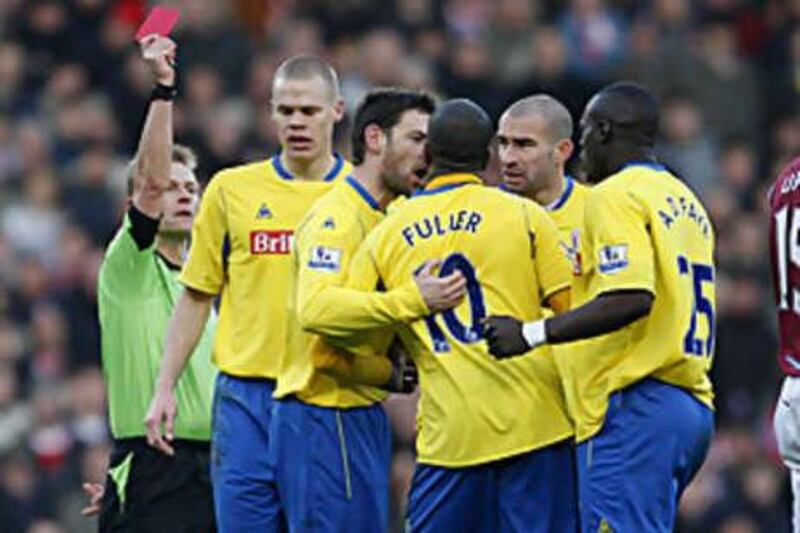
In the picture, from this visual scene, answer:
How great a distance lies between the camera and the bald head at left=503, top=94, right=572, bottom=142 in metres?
10.4

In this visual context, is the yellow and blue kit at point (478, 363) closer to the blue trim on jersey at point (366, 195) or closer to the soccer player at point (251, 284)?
the blue trim on jersey at point (366, 195)

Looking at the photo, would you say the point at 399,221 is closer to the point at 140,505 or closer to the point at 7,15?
the point at 140,505

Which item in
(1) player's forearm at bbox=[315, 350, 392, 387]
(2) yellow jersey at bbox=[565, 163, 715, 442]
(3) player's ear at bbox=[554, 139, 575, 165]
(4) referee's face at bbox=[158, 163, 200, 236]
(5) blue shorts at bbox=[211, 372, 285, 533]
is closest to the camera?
(2) yellow jersey at bbox=[565, 163, 715, 442]

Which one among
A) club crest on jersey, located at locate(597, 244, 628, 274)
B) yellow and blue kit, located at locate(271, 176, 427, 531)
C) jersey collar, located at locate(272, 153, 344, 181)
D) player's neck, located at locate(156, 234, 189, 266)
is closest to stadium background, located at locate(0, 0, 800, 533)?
player's neck, located at locate(156, 234, 189, 266)

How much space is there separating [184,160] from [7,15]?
837 centimetres

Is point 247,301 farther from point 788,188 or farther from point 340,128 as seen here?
point 340,128

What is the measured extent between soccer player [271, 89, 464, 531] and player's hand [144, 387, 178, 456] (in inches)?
17.3

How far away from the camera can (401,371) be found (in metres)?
10.2

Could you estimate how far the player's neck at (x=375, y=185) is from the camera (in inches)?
409

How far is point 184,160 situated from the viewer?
11.6 m

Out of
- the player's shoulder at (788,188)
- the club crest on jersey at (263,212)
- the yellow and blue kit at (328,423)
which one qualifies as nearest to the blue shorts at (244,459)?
the yellow and blue kit at (328,423)

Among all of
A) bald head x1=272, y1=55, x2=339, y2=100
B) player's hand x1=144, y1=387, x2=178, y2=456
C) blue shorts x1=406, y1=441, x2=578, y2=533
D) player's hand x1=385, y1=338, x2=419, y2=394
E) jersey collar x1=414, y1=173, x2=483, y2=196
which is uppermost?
bald head x1=272, y1=55, x2=339, y2=100

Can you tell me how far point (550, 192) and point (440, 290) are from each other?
1.02 meters

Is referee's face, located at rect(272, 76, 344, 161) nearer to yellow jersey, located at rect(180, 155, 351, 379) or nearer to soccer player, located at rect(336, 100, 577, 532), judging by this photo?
yellow jersey, located at rect(180, 155, 351, 379)
